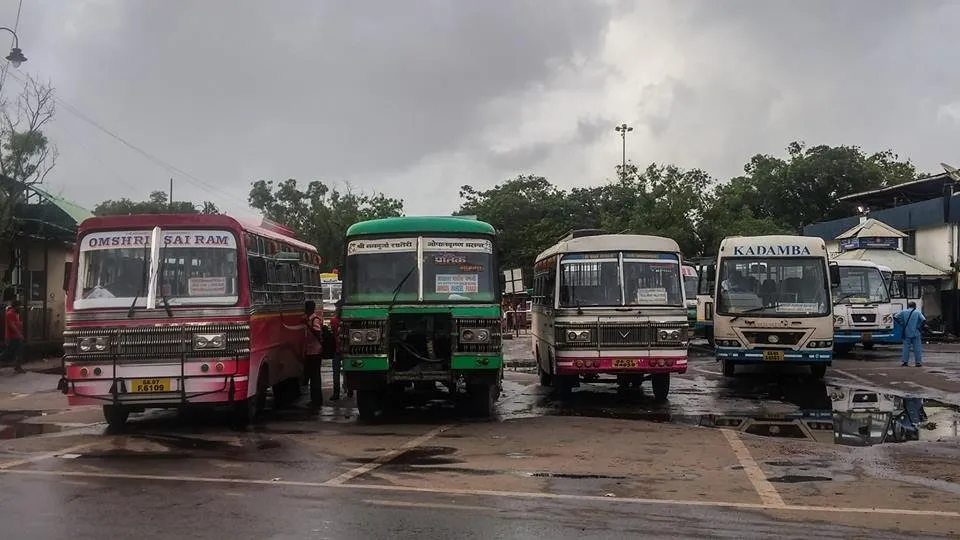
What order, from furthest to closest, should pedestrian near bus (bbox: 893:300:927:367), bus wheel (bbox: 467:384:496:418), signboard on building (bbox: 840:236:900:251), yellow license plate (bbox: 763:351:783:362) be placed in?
signboard on building (bbox: 840:236:900:251), pedestrian near bus (bbox: 893:300:927:367), yellow license plate (bbox: 763:351:783:362), bus wheel (bbox: 467:384:496:418)

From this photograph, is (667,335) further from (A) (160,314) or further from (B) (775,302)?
(A) (160,314)

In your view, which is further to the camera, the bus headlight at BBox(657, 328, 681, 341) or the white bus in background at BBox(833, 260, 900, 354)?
the white bus in background at BBox(833, 260, 900, 354)

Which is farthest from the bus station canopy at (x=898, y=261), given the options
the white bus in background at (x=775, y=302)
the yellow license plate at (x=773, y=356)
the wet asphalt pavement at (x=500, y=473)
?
the wet asphalt pavement at (x=500, y=473)

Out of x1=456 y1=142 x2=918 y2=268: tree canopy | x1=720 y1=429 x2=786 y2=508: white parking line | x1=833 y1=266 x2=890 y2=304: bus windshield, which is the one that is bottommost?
x1=720 y1=429 x2=786 y2=508: white parking line

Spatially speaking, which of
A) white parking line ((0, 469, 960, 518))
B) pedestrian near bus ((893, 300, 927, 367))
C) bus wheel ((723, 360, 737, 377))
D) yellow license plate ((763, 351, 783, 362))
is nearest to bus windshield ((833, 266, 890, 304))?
pedestrian near bus ((893, 300, 927, 367))

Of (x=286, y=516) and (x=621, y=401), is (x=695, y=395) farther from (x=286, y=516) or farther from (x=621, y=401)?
(x=286, y=516)

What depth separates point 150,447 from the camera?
10430 mm

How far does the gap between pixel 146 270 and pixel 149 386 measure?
149cm

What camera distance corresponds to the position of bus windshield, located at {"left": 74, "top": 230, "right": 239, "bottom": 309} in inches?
440

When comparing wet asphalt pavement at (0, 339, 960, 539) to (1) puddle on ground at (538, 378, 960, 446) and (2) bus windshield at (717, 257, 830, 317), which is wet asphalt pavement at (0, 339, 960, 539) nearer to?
(1) puddle on ground at (538, 378, 960, 446)

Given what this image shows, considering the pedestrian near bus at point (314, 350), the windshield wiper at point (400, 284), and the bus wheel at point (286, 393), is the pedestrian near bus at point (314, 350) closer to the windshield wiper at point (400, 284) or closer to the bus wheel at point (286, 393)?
the bus wheel at point (286, 393)

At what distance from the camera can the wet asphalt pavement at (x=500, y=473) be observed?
675 cm

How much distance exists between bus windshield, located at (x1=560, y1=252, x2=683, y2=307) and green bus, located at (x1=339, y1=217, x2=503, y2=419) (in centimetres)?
235

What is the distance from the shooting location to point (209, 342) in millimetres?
11070
